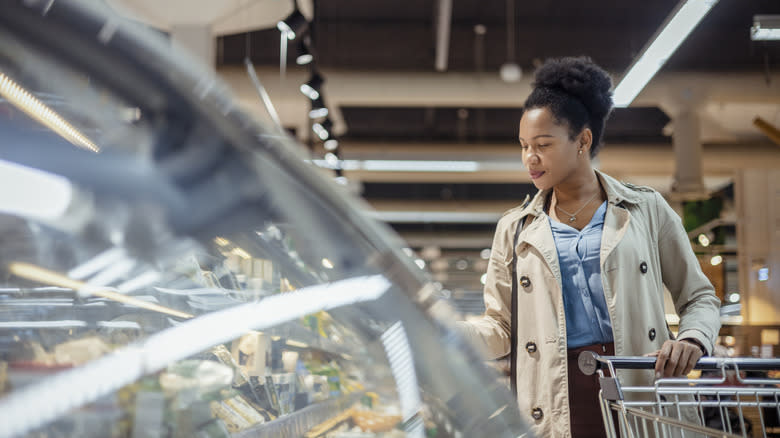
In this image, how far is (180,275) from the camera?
0.62m

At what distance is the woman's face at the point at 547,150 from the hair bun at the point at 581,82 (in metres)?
0.10

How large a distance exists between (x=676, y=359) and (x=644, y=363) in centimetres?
7

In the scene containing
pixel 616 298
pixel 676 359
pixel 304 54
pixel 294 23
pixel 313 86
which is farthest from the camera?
pixel 313 86

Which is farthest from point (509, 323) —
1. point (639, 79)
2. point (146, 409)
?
point (639, 79)

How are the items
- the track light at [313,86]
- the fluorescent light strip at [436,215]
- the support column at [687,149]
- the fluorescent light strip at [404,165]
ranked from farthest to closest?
1. the fluorescent light strip at [436,215]
2. the fluorescent light strip at [404,165]
3. the support column at [687,149]
4. the track light at [313,86]

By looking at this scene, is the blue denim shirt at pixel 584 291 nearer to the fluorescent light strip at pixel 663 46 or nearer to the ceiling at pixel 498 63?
the fluorescent light strip at pixel 663 46

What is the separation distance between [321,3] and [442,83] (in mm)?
1853

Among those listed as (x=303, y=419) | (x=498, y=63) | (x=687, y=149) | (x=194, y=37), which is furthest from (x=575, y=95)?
(x=498, y=63)

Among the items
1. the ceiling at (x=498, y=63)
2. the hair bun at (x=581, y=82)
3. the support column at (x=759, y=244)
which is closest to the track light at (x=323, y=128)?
the ceiling at (x=498, y=63)

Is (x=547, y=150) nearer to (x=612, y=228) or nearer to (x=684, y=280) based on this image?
(x=612, y=228)

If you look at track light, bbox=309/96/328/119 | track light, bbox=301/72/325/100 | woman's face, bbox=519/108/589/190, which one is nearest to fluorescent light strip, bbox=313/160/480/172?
track light, bbox=309/96/328/119

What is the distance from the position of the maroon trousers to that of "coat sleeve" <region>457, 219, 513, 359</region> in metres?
0.21

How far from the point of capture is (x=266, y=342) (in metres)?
0.64

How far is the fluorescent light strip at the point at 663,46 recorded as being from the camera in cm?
346
